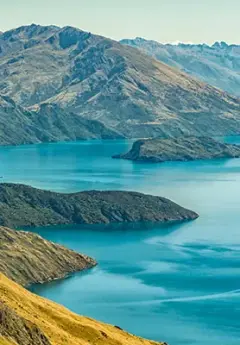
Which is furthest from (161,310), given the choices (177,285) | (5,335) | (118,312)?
(5,335)

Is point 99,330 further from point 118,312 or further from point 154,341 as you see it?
point 118,312

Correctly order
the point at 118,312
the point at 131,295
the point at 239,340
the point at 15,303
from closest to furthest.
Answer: the point at 15,303 → the point at 239,340 → the point at 118,312 → the point at 131,295

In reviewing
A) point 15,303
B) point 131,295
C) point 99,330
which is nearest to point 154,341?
point 99,330

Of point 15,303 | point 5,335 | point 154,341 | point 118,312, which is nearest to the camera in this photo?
point 5,335

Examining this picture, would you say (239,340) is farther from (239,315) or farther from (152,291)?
(152,291)

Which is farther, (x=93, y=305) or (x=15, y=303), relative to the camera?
(x=93, y=305)

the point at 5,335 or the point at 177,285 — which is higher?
the point at 177,285
